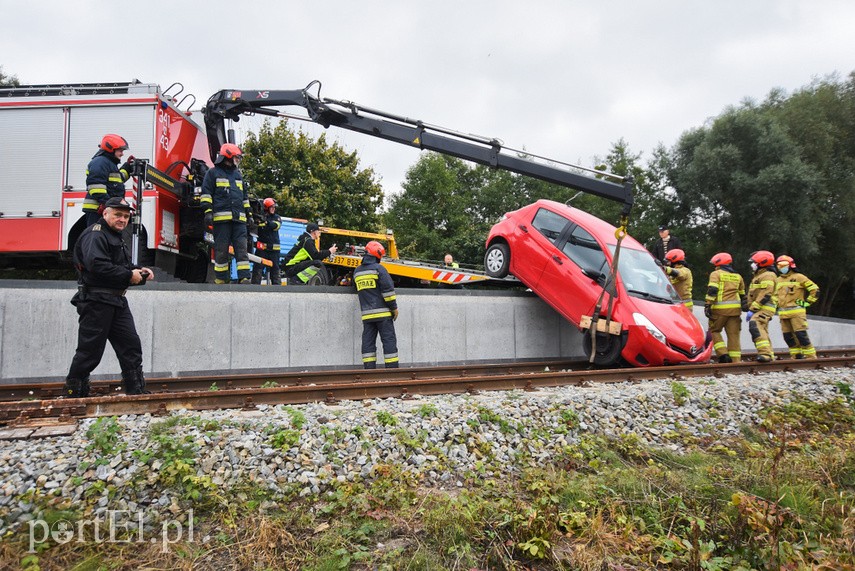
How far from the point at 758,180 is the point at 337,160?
61.3 feet

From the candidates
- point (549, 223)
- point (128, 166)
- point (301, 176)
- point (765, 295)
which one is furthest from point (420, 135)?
point (301, 176)

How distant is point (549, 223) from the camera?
9.57 meters

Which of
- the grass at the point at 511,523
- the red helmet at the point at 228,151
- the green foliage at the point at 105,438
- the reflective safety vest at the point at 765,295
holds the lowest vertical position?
the grass at the point at 511,523

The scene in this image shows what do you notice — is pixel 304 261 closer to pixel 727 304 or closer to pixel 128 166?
pixel 128 166

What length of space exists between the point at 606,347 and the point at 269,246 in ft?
21.4

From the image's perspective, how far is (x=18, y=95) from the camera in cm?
974

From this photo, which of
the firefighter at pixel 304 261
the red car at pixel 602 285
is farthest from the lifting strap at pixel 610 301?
the firefighter at pixel 304 261

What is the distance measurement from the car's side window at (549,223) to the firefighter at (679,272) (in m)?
2.36

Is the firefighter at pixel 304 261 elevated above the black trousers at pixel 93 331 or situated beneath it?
elevated above

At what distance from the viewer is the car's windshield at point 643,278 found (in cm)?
Answer: 830

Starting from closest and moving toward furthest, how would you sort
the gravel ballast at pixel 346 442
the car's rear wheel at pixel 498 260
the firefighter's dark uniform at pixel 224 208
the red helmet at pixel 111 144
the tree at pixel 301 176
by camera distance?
the gravel ballast at pixel 346 442
the red helmet at pixel 111 144
the firefighter's dark uniform at pixel 224 208
the car's rear wheel at pixel 498 260
the tree at pixel 301 176

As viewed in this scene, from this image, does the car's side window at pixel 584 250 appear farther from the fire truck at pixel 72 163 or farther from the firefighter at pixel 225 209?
the fire truck at pixel 72 163

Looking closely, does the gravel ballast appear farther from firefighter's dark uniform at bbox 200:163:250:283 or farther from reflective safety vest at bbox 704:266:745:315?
firefighter's dark uniform at bbox 200:163:250:283

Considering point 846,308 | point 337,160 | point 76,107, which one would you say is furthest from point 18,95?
point 846,308
